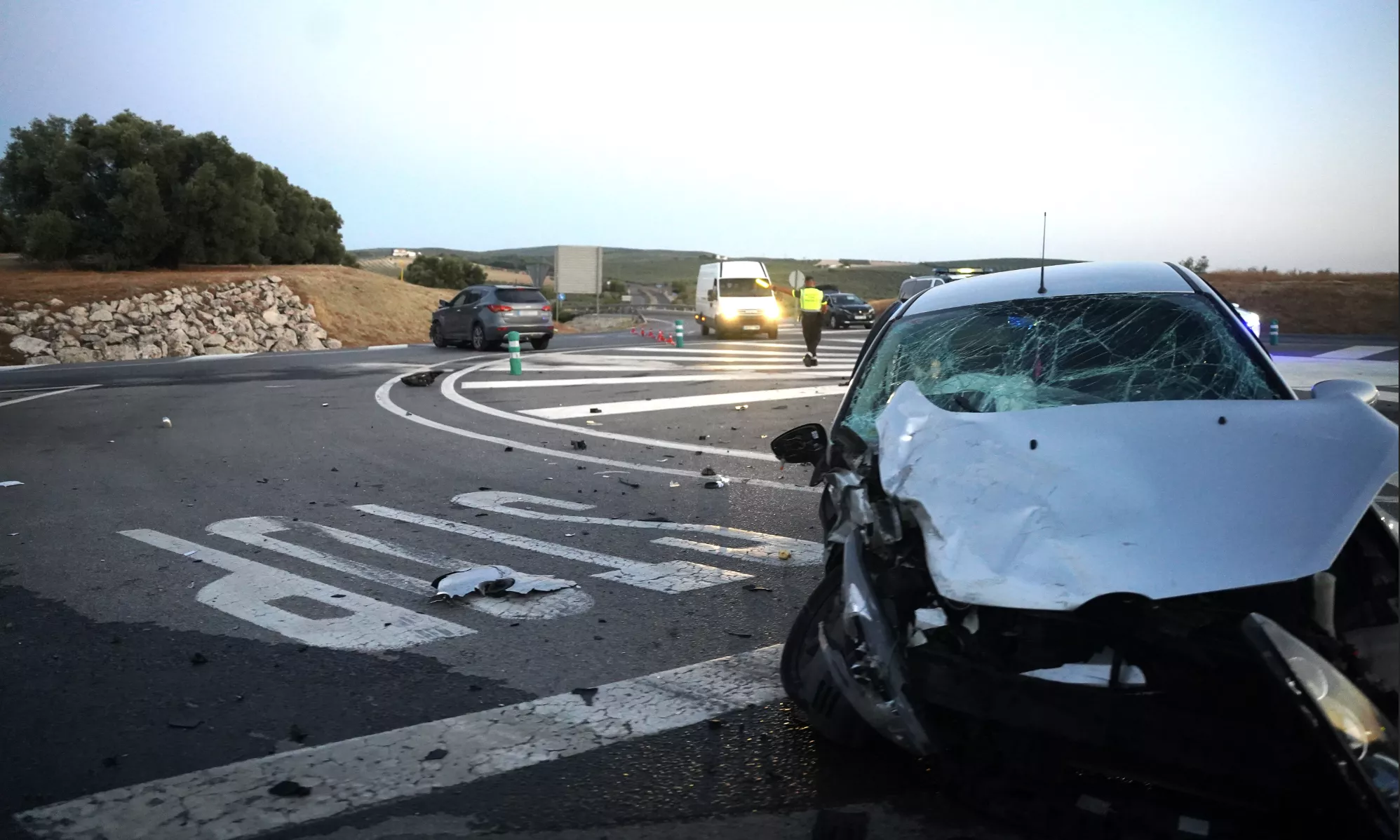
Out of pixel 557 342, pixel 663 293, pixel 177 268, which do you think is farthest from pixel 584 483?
pixel 663 293

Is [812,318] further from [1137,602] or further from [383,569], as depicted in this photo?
[1137,602]

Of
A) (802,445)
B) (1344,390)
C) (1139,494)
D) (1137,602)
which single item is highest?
(1344,390)

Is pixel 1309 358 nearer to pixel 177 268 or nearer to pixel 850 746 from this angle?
pixel 850 746

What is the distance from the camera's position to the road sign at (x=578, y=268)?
160 feet

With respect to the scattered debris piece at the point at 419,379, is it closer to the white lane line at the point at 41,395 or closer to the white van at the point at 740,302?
the white lane line at the point at 41,395

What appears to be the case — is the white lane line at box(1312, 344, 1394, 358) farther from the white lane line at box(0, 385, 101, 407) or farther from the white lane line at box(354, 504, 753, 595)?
the white lane line at box(0, 385, 101, 407)

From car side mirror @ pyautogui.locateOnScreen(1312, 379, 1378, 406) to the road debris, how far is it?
11.4ft

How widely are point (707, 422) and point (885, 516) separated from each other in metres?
8.64

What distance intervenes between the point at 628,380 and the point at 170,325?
19.4m

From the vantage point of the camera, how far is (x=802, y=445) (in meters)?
4.57

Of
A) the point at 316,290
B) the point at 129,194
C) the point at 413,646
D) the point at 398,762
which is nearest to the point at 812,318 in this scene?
the point at 413,646

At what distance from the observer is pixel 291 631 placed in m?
4.86

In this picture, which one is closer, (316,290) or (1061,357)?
(1061,357)

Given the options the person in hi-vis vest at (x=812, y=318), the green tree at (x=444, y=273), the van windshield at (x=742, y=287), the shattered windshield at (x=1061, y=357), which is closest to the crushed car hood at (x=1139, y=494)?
the shattered windshield at (x=1061, y=357)
